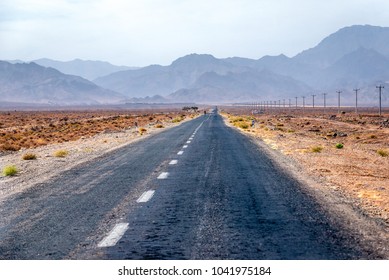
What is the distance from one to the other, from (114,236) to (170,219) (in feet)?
4.53

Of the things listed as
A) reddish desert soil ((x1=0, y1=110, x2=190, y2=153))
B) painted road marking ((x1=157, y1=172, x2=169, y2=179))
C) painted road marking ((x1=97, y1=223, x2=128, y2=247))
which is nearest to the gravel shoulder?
painted road marking ((x1=97, y1=223, x2=128, y2=247))

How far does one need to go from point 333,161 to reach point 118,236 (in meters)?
13.3

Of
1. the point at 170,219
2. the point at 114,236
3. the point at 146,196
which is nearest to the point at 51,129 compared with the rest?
the point at 146,196

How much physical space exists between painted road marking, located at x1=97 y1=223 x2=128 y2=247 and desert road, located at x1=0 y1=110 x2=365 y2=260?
2 cm

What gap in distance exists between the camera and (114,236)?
25.3ft

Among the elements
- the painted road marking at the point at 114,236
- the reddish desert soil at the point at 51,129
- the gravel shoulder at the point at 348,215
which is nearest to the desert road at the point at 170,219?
the painted road marking at the point at 114,236

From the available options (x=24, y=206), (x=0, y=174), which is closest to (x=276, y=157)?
(x=0, y=174)

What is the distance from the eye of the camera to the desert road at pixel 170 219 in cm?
690

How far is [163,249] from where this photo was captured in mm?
6945

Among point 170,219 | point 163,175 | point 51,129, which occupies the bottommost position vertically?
point 51,129

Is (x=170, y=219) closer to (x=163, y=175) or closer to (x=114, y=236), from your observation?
(x=114, y=236)

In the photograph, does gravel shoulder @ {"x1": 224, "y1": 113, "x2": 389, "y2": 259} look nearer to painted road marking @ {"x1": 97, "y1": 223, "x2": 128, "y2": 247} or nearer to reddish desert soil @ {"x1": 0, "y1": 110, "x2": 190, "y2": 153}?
painted road marking @ {"x1": 97, "y1": 223, "x2": 128, "y2": 247}
